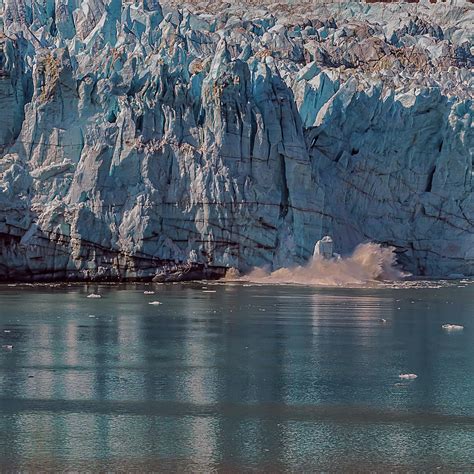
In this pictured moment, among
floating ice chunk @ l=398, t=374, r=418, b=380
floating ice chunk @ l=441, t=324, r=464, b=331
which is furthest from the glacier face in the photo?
floating ice chunk @ l=398, t=374, r=418, b=380

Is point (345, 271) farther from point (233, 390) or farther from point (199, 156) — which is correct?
point (233, 390)

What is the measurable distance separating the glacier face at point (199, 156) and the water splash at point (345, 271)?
0.43m

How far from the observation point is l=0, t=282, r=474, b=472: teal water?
777 centimetres

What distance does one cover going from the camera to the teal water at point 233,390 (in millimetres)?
7773

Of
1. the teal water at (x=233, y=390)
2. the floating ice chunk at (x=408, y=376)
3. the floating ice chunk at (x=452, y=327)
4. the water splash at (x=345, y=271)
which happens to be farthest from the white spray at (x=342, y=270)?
the floating ice chunk at (x=408, y=376)

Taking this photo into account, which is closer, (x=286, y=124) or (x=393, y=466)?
(x=393, y=466)

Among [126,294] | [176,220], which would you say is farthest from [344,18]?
[126,294]

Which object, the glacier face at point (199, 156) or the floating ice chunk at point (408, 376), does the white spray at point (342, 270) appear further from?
the floating ice chunk at point (408, 376)

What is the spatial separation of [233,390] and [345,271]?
62.9ft

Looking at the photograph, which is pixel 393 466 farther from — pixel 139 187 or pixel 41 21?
pixel 41 21

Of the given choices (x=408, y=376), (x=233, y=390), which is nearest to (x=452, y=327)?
(x=408, y=376)

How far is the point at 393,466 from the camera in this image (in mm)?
7469

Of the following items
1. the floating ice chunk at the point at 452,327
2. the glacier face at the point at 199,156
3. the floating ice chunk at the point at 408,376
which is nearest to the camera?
the floating ice chunk at the point at 408,376

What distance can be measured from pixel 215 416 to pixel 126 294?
14529 mm
